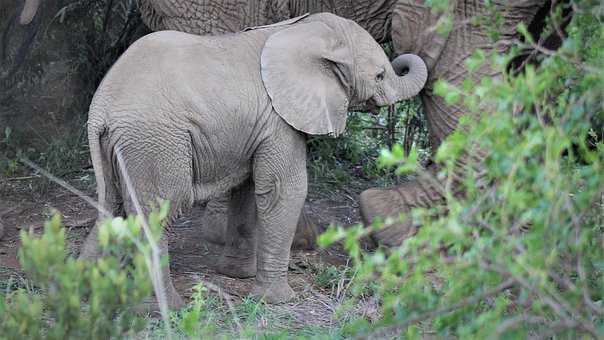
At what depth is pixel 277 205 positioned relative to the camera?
4566mm

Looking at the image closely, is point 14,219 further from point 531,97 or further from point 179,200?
point 531,97

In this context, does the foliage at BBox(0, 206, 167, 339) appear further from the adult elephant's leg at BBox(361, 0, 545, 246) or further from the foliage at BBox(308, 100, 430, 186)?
the foliage at BBox(308, 100, 430, 186)

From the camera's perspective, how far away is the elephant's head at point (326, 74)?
14.7ft

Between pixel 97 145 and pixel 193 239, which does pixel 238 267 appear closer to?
pixel 193 239

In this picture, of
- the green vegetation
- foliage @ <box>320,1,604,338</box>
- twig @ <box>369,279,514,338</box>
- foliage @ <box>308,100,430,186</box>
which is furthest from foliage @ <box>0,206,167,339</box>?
foliage @ <box>308,100,430,186</box>

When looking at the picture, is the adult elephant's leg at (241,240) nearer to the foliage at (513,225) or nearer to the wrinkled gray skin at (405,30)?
the wrinkled gray skin at (405,30)

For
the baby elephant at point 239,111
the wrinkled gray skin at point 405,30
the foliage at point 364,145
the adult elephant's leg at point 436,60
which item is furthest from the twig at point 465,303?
the foliage at point 364,145

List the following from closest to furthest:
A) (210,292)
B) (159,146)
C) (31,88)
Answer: (159,146)
(210,292)
(31,88)

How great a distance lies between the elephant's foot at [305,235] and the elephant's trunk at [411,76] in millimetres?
927

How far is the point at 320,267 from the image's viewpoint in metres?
5.09

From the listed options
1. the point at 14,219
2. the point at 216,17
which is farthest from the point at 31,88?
the point at 216,17

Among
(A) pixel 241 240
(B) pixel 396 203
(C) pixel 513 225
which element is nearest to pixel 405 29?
(B) pixel 396 203

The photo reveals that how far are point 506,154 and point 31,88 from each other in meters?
4.43

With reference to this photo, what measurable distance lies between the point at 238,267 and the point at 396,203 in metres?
0.72
